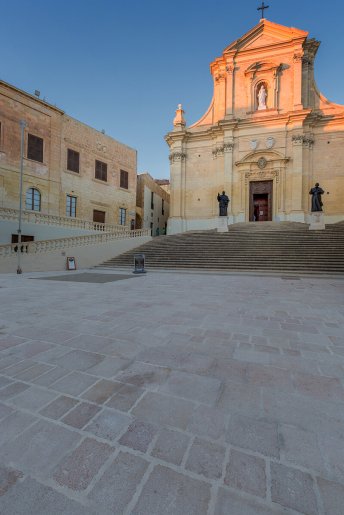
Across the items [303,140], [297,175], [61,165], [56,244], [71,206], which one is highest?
[303,140]

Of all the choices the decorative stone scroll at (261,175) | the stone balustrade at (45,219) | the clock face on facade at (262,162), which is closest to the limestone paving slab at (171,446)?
the stone balustrade at (45,219)

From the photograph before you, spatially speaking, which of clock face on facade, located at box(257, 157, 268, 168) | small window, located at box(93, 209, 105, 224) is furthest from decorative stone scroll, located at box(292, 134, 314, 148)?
small window, located at box(93, 209, 105, 224)

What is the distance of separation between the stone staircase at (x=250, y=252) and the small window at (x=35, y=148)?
412 inches

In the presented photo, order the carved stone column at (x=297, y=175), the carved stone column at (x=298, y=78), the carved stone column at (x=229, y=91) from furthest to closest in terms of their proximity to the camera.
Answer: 1. the carved stone column at (x=229, y=91)
2. the carved stone column at (x=298, y=78)
3. the carved stone column at (x=297, y=175)

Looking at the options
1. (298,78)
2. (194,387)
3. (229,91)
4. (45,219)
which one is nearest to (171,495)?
(194,387)

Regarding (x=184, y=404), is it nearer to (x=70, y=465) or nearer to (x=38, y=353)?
(x=70, y=465)

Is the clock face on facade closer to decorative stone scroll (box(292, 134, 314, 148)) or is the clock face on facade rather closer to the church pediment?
decorative stone scroll (box(292, 134, 314, 148))

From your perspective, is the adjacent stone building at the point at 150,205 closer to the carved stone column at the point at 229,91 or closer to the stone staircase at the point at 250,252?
the carved stone column at the point at 229,91

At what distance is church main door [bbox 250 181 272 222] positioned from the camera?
24.6 metres

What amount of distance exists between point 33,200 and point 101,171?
24.2 feet

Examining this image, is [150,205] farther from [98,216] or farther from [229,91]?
[229,91]

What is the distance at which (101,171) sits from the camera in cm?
2414

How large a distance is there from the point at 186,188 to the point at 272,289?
21.0 m

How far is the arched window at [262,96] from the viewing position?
24828 mm
